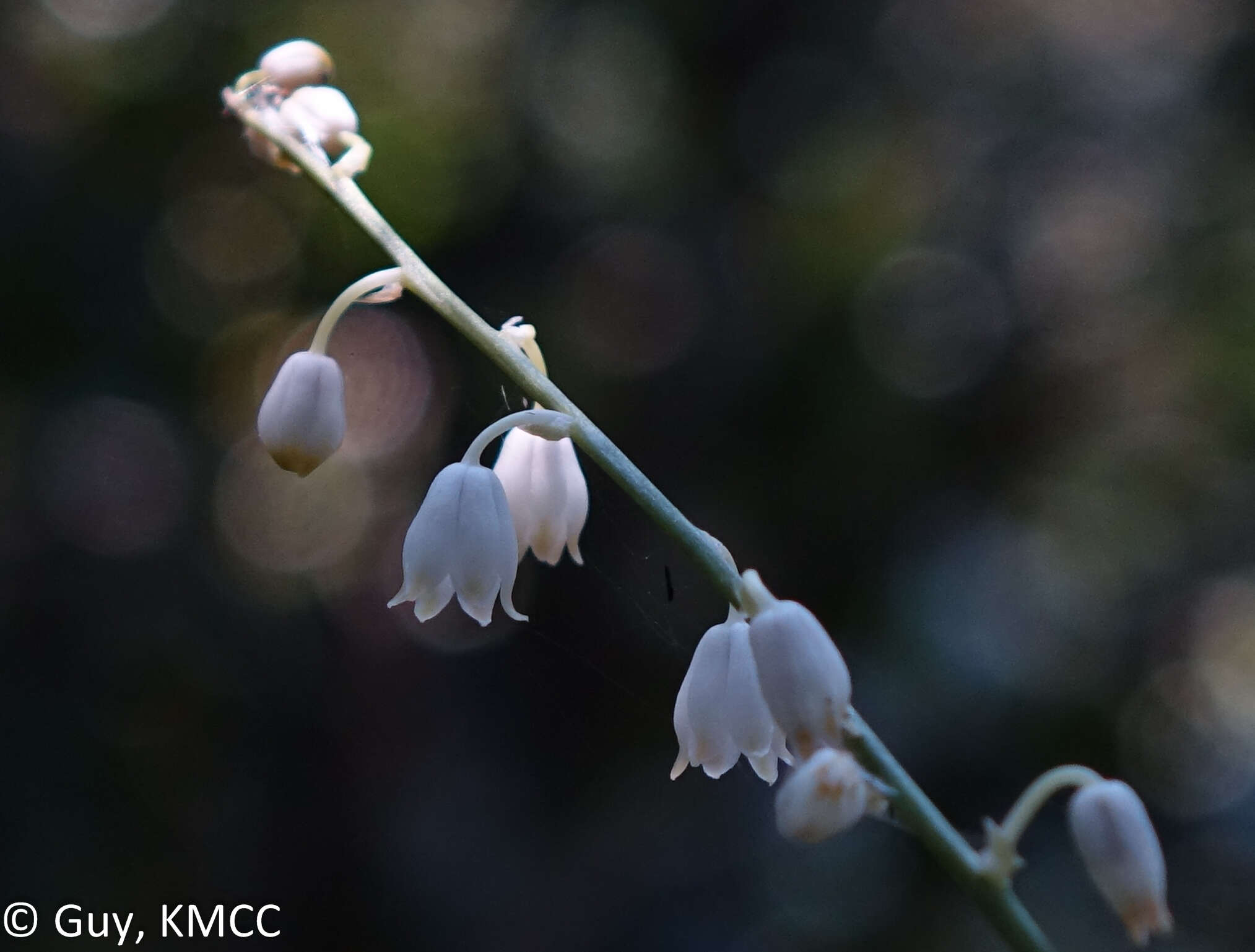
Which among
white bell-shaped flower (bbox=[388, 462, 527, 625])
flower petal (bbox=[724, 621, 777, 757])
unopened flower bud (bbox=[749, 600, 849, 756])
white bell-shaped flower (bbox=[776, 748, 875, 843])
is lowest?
white bell-shaped flower (bbox=[776, 748, 875, 843])

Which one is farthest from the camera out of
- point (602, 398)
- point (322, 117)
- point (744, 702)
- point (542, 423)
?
point (602, 398)

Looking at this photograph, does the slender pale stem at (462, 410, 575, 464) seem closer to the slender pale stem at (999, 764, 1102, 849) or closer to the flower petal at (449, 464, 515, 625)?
the flower petal at (449, 464, 515, 625)

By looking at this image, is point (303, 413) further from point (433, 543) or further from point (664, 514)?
point (664, 514)

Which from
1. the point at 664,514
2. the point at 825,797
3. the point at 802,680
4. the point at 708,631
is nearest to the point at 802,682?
the point at 802,680

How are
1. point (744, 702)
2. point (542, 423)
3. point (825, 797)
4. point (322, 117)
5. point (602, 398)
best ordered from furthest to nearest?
point (602, 398), point (322, 117), point (744, 702), point (542, 423), point (825, 797)

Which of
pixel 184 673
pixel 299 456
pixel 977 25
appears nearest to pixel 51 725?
pixel 184 673

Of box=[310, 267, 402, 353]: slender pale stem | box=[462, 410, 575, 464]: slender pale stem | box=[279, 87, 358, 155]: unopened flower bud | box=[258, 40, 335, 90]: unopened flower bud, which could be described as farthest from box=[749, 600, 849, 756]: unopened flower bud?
box=[258, 40, 335, 90]: unopened flower bud
